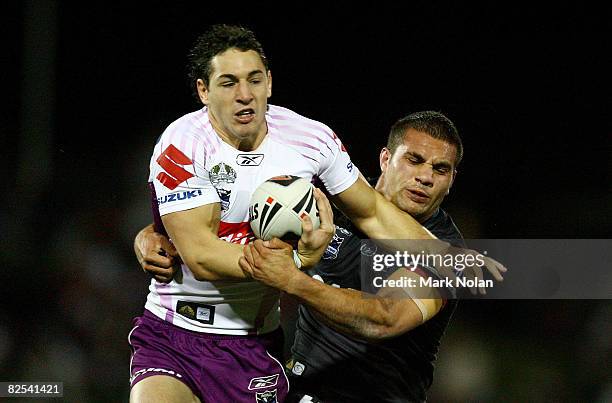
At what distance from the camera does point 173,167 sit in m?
3.25

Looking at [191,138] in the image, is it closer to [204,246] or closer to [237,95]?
[237,95]

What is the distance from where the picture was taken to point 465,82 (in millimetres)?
6996

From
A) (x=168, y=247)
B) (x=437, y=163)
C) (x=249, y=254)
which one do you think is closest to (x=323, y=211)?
(x=249, y=254)

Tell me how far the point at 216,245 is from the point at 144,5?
437cm

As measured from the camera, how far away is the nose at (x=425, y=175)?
4180 mm

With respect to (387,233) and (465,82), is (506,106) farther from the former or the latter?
(387,233)

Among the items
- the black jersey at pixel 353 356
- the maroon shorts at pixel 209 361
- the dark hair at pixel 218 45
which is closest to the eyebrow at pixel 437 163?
the black jersey at pixel 353 356

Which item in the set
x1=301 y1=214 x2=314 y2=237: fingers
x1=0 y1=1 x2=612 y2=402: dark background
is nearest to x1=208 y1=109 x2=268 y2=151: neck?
x1=301 y1=214 x2=314 y2=237: fingers

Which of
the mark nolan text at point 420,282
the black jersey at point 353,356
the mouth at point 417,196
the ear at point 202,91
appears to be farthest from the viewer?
the mouth at point 417,196

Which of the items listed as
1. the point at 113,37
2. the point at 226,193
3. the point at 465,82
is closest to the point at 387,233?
the point at 226,193

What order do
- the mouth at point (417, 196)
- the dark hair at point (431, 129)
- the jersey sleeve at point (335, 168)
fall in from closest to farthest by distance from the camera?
the jersey sleeve at point (335, 168), the mouth at point (417, 196), the dark hair at point (431, 129)

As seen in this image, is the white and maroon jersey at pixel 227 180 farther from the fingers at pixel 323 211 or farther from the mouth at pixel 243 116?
the fingers at pixel 323 211

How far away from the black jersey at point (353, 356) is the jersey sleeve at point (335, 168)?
1.46ft

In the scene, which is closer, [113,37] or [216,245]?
[216,245]
